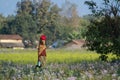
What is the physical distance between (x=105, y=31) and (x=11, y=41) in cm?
10643

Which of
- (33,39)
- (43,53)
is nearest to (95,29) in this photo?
(43,53)

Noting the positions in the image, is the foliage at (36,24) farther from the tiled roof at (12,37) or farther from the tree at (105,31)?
the tree at (105,31)

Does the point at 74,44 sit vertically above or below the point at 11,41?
below

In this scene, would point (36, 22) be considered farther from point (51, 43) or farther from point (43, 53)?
point (43, 53)

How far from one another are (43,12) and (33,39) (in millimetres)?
11536

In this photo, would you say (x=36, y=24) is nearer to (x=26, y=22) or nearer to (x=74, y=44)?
(x=26, y=22)

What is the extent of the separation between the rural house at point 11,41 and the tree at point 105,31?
98545 mm

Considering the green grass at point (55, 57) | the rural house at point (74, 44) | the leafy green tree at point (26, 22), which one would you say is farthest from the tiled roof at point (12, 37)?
the green grass at point (55, 57)

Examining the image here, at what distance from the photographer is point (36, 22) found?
12644cm

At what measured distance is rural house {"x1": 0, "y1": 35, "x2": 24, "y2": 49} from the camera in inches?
4640

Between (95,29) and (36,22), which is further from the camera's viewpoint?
(36,22)

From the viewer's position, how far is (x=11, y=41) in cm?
12419

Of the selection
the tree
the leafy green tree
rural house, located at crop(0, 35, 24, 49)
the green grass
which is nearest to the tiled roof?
rural house, located at crop(0, 35, 24, 49)

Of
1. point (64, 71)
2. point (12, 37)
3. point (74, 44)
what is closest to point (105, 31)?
point (64, 71)
